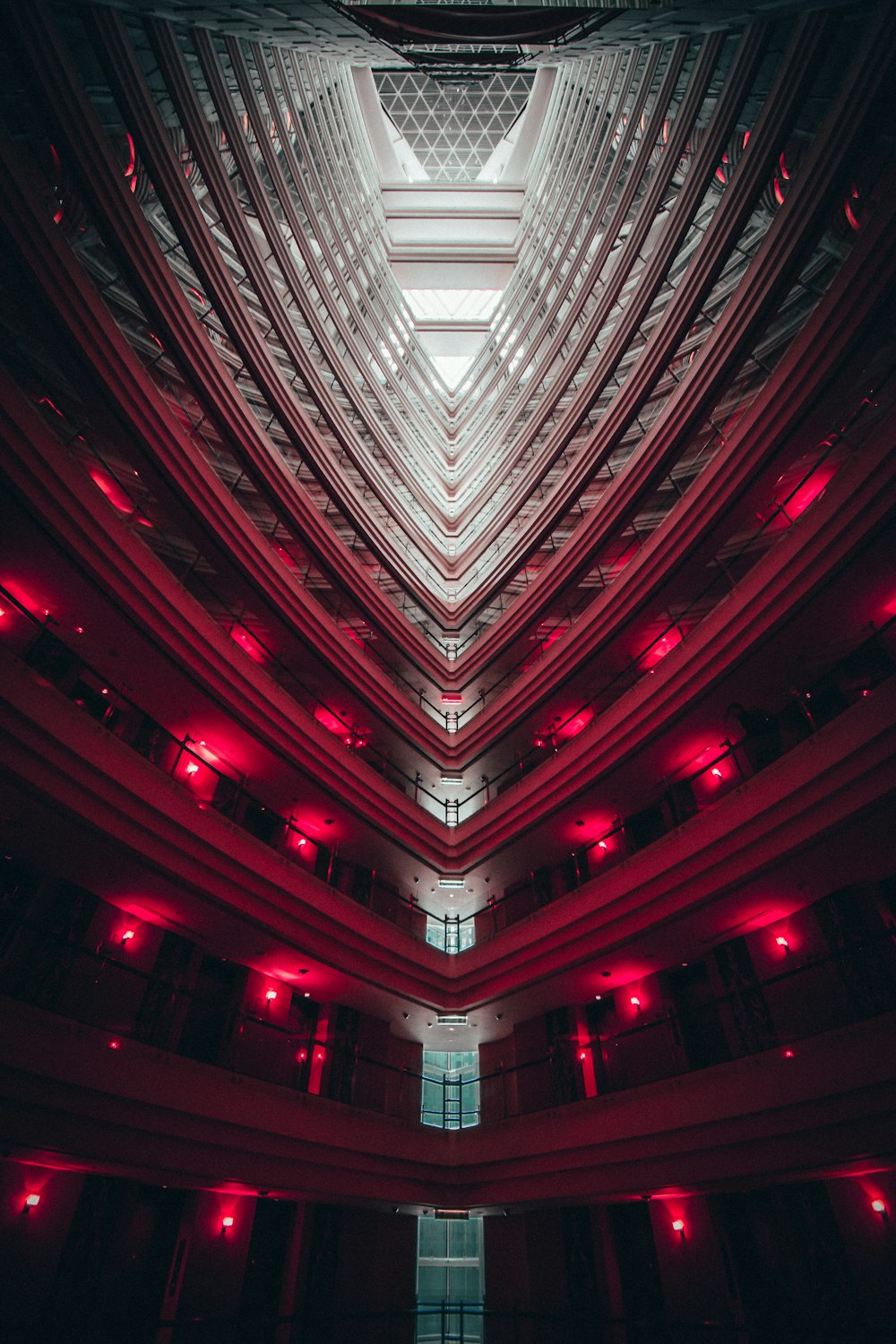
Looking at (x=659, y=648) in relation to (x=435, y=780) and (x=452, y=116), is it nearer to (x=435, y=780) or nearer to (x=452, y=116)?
(x=435, y=780)

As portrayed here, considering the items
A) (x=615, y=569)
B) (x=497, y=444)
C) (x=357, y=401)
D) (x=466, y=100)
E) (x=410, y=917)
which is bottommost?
(x=410, y=917)

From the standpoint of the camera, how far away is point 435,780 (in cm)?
1770

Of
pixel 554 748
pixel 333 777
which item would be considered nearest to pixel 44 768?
pixel 333 777

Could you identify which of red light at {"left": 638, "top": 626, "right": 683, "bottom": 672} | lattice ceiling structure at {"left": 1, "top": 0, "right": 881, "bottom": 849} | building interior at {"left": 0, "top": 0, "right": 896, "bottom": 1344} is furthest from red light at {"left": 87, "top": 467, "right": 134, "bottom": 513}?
red light at {"left": 638, "top": 626, "right": 683, "bottom": 672}

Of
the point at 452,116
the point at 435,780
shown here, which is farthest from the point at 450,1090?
the point at 452,116

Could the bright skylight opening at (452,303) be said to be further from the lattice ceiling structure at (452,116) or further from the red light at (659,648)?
the red light at (659,648)

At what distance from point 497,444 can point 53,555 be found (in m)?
22.4

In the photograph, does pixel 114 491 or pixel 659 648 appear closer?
pixel 114 491

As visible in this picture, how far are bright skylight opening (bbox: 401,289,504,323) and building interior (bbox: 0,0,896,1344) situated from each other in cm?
2730

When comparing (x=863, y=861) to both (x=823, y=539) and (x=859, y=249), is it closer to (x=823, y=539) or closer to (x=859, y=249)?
(x=823, y=539)

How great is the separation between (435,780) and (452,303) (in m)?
42.3

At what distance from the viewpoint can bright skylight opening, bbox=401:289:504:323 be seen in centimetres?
4391

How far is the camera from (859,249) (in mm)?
9156

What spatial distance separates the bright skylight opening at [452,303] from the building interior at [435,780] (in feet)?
89.6
